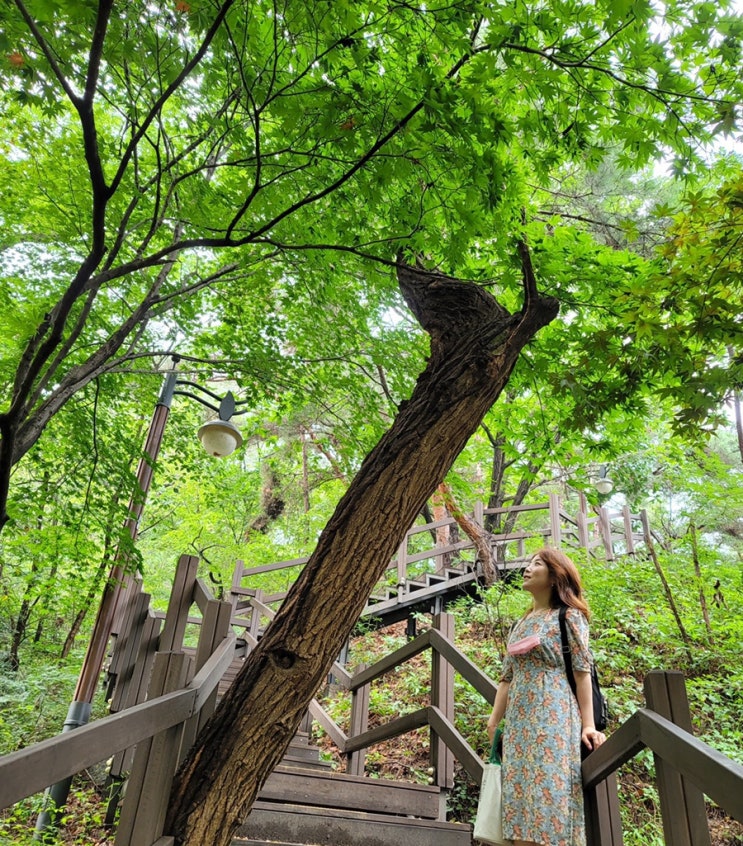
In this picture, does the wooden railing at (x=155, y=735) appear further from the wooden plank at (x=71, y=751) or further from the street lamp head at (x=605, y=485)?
the street lamp head at (x=605, y=485)

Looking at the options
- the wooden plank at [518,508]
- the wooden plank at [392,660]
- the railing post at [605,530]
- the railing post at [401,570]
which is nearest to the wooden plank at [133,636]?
the wooden plank at [392,660]

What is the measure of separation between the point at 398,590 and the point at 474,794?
5276mm

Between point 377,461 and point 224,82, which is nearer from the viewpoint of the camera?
point 377,461

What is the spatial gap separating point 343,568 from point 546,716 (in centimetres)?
100

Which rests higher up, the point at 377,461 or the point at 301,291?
the point at 301,291

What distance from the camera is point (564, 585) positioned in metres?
2.36

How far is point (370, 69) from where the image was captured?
2.43 m

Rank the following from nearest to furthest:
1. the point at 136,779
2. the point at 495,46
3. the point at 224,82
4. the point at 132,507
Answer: the point at 136,779 < the point at 495,46 < the point at 224,82 < the point at 132,507

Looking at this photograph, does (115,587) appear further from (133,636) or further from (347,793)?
(347,793)

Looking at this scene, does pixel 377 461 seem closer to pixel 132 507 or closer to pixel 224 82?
pixel 224 82

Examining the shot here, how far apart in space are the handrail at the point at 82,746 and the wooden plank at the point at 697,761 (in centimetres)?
140

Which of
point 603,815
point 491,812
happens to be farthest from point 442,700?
point 603,815

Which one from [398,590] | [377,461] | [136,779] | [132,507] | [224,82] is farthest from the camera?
[398,590]

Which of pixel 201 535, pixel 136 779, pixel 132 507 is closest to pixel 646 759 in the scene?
pixel 136 779
